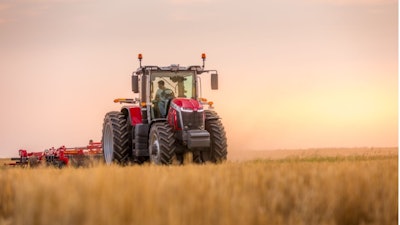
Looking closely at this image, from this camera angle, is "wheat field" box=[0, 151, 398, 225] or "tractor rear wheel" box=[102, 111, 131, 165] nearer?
"wheat field" box=[0, 151, 398, 225]

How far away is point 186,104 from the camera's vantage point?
55.1 ft

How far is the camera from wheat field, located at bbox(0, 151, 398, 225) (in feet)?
18.0

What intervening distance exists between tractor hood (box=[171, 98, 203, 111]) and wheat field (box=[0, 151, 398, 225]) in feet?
28.2

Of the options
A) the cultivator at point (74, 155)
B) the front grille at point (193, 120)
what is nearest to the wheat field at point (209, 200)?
the front grille at point (193, 120)

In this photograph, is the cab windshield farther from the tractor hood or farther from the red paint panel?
the red paint panel

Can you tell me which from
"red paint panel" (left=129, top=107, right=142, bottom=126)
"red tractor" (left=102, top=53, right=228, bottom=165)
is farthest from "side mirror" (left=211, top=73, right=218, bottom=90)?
"red paint panel" (left=129, top=107, right=142, bottom=126)

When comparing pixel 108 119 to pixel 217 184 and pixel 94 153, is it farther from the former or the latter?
pixel 217 184

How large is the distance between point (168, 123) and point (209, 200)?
37.4ft

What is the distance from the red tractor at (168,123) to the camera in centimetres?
1653

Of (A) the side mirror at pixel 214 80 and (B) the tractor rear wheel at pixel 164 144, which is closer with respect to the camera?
(B) the tractor rear wheel at pixel 164 144

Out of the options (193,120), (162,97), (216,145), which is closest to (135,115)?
(162,97)

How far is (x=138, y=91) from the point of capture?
17.7 meters

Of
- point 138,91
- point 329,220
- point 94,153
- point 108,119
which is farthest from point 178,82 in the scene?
point 329,220

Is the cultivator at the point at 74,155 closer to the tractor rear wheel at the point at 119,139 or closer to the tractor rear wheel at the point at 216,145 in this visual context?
the tractor rear wheel at the point at 119,139
